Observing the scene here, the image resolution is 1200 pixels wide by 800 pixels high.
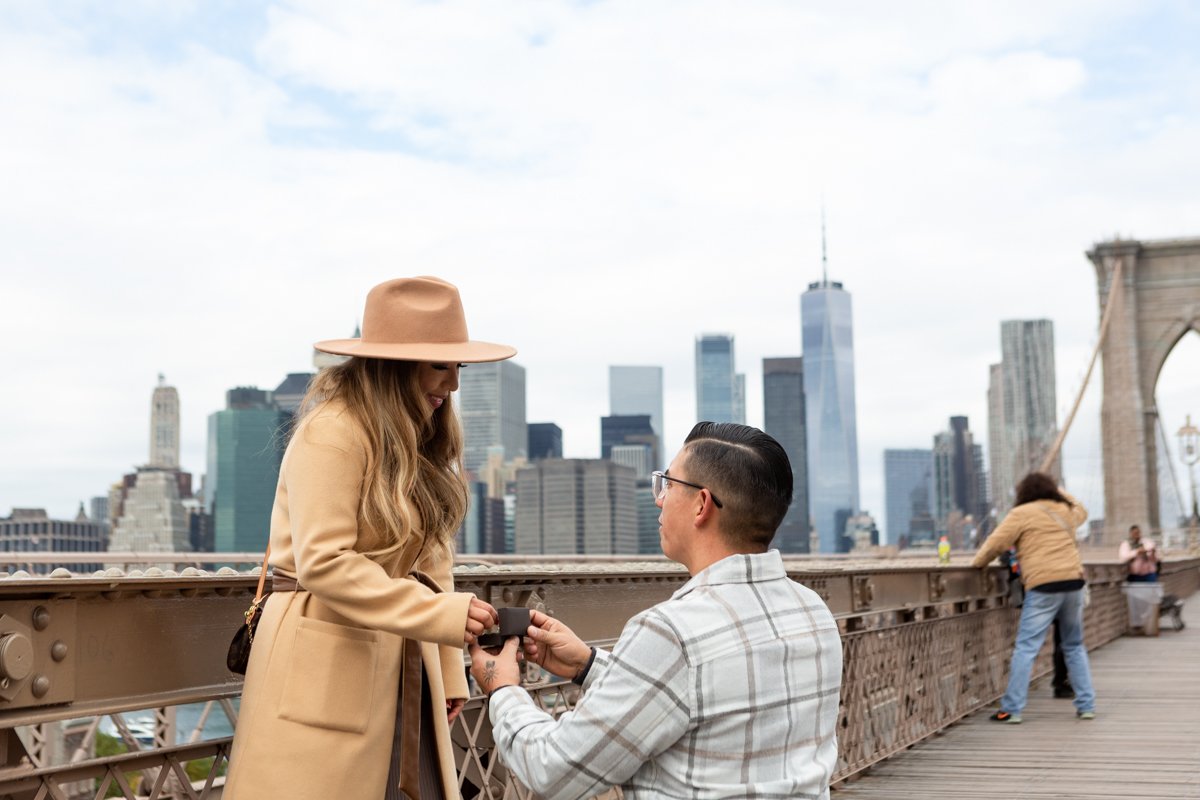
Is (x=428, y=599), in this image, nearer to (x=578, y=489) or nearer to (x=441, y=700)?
(x=441, y=700)

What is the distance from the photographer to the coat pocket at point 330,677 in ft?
7.95

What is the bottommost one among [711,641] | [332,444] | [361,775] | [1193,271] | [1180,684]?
[1180,684]

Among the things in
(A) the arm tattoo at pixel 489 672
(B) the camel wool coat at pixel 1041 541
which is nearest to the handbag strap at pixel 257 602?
(A) the arm tattoo at pixel 489 672

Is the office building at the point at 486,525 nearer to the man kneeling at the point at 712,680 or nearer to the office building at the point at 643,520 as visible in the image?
the office building at the point at 643,520

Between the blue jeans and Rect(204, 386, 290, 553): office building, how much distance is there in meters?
153

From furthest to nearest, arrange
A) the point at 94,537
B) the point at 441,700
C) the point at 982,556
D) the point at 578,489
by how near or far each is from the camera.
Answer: the point at 578,489 → the point at 94,537 → the point at 982,556 → the point at 441,700

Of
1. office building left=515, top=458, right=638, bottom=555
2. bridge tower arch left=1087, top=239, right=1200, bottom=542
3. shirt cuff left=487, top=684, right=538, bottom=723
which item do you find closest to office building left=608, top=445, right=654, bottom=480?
office building left=515, top=458, right=638, bottom=555

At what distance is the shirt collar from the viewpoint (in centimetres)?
220

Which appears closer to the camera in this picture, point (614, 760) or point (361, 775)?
point (614, 760)

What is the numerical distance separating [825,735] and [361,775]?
0.88 metres

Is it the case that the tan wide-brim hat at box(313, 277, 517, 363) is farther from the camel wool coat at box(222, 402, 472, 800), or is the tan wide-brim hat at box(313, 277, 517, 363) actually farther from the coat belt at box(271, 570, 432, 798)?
the coat belt at box(271, 570, 432, 798)

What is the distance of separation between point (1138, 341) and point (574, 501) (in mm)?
112986

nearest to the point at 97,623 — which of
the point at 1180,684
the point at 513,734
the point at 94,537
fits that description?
the point at 513,734

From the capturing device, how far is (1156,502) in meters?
47.3
